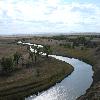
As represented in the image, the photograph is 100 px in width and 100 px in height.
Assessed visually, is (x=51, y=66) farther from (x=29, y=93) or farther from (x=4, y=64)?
(x=29, y=93)

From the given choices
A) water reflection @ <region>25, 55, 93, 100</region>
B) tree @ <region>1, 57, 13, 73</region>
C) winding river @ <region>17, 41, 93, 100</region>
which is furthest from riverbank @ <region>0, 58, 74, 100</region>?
tree @ <region>1, 57, 13, 73</region>

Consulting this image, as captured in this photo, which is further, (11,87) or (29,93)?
(11,87)

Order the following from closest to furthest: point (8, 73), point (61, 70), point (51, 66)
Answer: point (8, 73)
point (61, 70)
point (51, 66)

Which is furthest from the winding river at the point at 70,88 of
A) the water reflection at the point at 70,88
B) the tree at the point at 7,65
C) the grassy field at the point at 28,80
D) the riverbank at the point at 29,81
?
the tree at the point at 7,65

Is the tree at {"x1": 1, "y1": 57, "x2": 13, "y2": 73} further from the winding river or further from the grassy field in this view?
the winding river

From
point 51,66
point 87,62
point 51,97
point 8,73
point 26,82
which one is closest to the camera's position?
point 51,97

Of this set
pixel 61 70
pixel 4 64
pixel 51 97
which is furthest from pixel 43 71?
pixel 51 97

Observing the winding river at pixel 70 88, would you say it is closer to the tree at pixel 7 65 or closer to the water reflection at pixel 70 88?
the water reflection at pixel 70 88

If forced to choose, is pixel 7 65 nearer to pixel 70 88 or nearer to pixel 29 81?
pixel 29 81

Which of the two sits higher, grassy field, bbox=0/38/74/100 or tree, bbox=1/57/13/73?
tree, bbox=1/57/13/73
